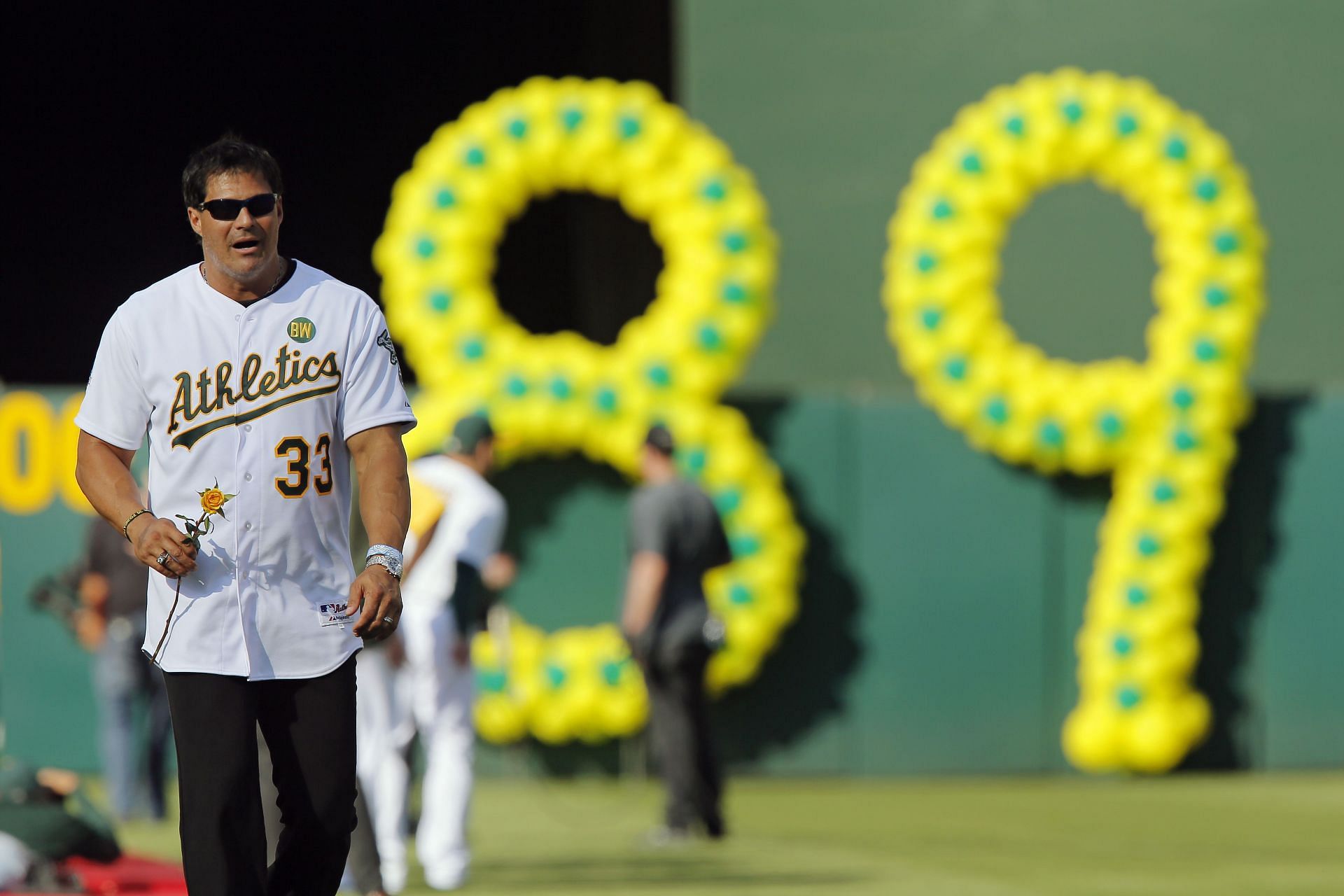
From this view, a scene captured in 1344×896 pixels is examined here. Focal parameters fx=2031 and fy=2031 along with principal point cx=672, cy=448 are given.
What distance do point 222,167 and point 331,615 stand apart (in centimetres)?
99

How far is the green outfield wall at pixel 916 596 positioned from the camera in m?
12.6

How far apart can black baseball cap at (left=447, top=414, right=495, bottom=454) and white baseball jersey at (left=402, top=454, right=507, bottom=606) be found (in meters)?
0.14

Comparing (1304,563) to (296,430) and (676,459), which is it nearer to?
(676,459)

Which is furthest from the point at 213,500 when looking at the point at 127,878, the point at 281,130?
the point at 281,130

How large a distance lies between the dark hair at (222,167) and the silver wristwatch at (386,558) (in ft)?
2.63

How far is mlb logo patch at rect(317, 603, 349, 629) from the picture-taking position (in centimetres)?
436

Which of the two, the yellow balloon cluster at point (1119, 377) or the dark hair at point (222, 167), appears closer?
the dark hair at point (222, 167)

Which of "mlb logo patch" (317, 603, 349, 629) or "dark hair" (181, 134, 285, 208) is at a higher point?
"dark hair" (181, 134, 285, 208)

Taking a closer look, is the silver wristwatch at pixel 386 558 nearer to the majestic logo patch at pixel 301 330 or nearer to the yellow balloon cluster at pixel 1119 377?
the majestic logo patch at pixel 301 330

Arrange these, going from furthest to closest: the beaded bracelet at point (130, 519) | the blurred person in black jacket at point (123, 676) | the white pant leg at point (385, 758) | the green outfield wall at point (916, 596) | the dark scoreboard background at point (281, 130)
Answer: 1. the dark scoreboard background at point (281, 130)
2. the green outfield wall at point (916, 596)
3. the blurred person in black jacket at point (123, 676)
4. the white pant leg at point (385, 758)
5. the beaded bracelet at point (130, 519)

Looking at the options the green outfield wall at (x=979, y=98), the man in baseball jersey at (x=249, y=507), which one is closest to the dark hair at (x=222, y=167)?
the man in baseball jersey at (x=249, y=507)

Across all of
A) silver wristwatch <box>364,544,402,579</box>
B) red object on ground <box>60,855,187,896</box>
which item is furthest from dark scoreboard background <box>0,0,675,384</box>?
silver wristwatch <box>364,544,402,579</box>

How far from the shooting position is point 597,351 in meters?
12.7

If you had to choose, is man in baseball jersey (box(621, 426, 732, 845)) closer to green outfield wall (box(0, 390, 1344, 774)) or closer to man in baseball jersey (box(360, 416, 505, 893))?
man in baseball jersey (box(360, 416, 505, 893))
